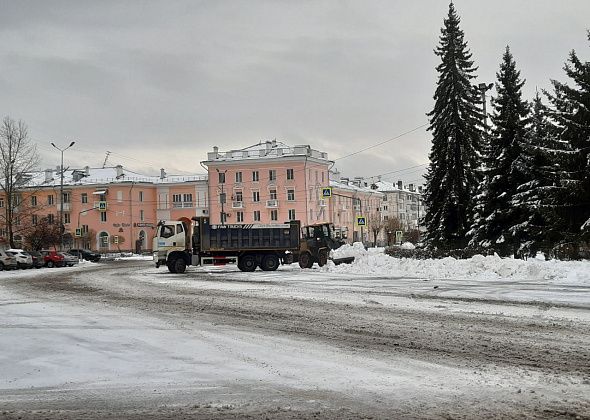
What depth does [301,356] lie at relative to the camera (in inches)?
360

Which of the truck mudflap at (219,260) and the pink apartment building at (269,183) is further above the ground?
the pink apartment building at (269,183)

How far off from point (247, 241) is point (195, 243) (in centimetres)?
304

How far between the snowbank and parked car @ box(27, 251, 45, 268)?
28.0 metres

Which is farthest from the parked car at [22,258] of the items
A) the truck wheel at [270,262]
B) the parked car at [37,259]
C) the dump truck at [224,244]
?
the truck wheel at [270,262]

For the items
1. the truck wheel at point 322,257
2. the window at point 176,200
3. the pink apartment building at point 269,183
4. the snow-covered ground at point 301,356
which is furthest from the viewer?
the window at point 176,200

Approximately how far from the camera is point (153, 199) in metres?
97.4

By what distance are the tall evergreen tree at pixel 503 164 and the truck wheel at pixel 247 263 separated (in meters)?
12.8

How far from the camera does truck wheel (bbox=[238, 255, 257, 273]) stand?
119ft

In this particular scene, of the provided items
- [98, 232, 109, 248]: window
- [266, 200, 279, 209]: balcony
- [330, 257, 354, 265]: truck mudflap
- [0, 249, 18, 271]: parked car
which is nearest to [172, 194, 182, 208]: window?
[98, 232, 109, 248]: window

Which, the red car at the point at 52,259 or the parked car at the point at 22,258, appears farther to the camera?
the red car at the point at 52,259

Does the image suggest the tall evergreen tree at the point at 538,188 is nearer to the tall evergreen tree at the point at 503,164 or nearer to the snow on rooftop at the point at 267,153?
the tall evergreen tree at the point at 503,164

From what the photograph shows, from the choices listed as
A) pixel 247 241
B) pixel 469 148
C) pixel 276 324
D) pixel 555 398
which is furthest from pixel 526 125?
pixel 555 398

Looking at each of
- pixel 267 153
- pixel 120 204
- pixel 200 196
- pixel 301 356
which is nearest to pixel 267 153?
pixel 267 153

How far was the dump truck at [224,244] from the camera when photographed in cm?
3600
